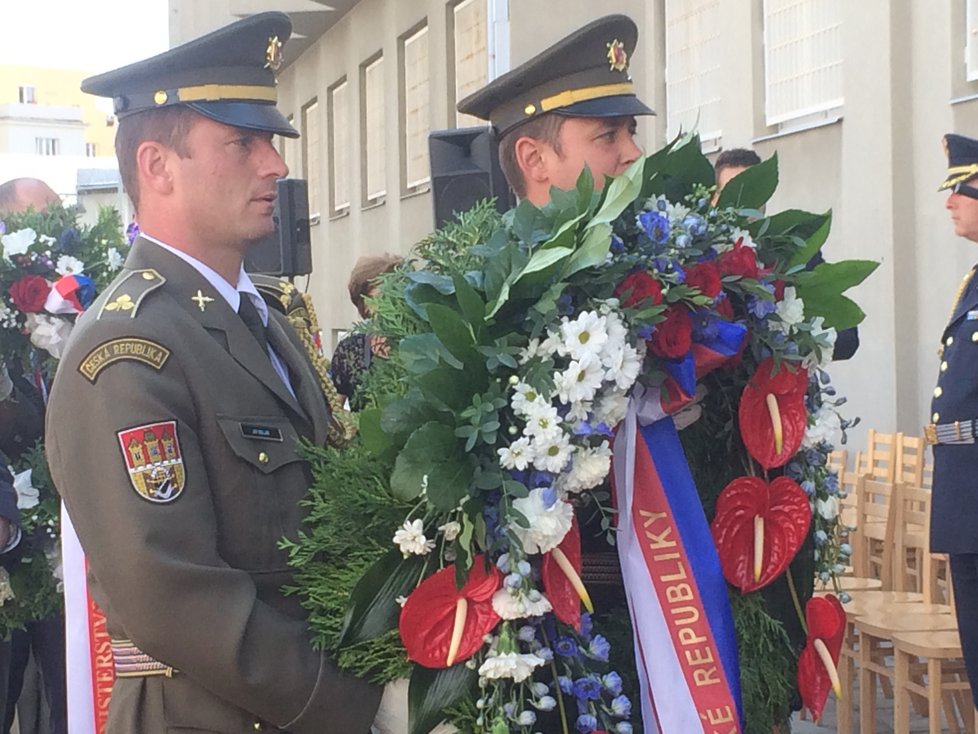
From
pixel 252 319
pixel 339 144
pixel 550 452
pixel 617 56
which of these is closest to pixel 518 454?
pixel 550 452

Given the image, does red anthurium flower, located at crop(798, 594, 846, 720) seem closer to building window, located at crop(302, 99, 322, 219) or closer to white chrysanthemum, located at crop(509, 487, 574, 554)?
white chrysanthemum, located at crop(509, 487, 574, 554)

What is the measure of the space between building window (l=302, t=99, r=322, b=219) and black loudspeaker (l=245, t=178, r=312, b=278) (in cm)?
1285

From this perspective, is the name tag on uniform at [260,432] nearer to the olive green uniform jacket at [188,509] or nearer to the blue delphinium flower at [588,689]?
the olive green uniform jacket at [188,509]

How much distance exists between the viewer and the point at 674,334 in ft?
6.61

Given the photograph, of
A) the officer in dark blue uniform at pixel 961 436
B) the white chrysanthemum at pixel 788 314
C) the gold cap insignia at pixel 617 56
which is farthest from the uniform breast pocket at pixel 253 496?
the officer in dark blue uniform at pixel 961 436

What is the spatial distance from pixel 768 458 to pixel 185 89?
1.15 meters

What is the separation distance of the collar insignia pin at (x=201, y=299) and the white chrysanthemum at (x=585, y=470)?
71cm

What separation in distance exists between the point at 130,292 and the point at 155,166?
0.79 feet

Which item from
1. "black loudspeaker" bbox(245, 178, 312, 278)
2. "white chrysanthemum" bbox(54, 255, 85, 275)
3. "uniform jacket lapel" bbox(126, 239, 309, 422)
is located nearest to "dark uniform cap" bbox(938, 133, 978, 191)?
"white chrysanthemum" bbox(54, 255, 85, 275)

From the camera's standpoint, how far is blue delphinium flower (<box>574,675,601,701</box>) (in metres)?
1.94

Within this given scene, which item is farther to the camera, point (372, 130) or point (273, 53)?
point (372, 130)

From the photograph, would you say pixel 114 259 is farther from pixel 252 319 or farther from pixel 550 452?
pixel 550 452

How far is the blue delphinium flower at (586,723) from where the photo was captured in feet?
6.28

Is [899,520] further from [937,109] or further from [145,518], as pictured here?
[145,518]
